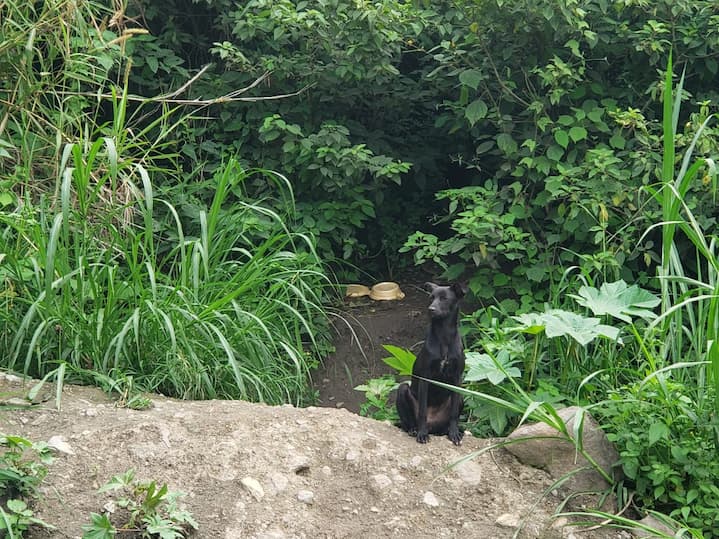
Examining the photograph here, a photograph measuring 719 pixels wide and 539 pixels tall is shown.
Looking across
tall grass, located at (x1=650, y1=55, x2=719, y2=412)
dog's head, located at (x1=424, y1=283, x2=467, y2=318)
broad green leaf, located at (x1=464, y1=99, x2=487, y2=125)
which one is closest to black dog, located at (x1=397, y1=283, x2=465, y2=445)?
dog's head, located at (x1=424, y1=283, x2=467, y2=318)

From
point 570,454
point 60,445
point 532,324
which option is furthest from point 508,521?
point 60,445

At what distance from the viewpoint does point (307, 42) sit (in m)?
6.24

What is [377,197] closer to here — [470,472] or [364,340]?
[364,340]

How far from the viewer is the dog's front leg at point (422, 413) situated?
394cm

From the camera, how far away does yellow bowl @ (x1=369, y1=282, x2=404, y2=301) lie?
676cm

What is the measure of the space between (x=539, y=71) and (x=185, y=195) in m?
2.51

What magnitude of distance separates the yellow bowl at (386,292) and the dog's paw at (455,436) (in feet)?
9.23

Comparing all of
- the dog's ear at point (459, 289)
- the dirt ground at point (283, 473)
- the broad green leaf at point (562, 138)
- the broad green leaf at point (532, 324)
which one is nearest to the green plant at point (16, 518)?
the dirt ground at point (283, 473)

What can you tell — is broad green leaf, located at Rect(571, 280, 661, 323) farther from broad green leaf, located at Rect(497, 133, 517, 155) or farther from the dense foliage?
broad green leaf, located at Rect(497, 133, 517, 155)

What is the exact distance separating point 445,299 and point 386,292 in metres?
2.78

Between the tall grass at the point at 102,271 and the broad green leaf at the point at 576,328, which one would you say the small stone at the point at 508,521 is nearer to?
the broad green leaf at the point at 576,328

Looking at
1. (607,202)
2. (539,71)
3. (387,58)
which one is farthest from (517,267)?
(387,58)

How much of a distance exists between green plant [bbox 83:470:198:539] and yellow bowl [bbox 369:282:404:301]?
3596 mm

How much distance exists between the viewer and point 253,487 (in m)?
3.54
